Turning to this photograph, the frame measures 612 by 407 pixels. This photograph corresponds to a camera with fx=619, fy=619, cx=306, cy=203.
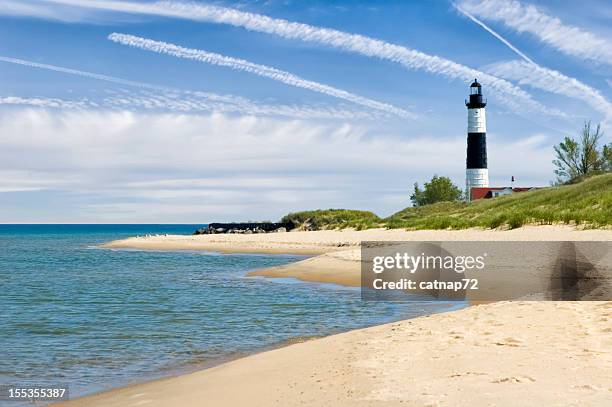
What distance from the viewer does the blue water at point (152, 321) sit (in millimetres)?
12180

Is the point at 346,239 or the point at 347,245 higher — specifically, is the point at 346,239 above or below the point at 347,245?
above

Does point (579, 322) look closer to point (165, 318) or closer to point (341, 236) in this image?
point (165, 318)

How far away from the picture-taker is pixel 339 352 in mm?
10766

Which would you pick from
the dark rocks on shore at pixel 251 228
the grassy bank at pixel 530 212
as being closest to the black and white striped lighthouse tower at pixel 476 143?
the grassy bank at pixel 530 212

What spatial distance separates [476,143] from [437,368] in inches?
2776

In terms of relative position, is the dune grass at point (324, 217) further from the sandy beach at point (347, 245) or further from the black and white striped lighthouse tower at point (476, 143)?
the sandy beach at point (347, 245)

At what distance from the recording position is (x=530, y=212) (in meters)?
37.3

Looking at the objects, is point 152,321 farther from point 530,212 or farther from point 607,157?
point 607,157

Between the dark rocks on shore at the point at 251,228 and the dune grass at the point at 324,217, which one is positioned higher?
the dune grass at the point at 324,217

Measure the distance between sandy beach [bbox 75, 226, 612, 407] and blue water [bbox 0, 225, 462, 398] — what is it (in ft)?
6.49

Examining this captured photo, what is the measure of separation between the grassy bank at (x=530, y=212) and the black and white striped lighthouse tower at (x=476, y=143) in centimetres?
554

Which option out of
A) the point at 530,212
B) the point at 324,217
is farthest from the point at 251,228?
the point at 530,212

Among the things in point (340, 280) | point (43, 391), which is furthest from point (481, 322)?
point (340, 280)

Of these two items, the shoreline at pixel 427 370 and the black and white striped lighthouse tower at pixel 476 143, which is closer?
the shoreline at pixel 427 370
